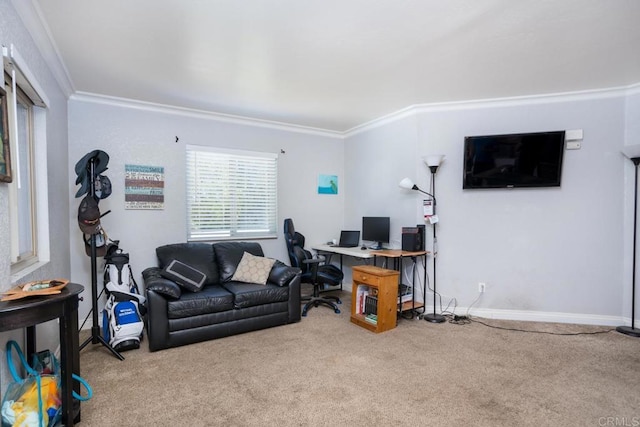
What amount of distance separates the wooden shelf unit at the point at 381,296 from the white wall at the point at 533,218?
86 cm

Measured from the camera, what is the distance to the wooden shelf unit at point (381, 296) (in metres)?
3.34

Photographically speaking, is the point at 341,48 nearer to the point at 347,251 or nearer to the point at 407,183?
the point at 407,183

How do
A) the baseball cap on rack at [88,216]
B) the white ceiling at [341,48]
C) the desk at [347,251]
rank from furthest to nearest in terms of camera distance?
1. the desk at [347,251]
2. the baseball cap on rack at [88,216]
3. the white ceiling at [341,48]

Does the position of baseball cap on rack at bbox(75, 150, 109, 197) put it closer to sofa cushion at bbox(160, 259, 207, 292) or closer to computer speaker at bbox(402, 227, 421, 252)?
sofa cushion at bbox(160, 259, 207, 292)

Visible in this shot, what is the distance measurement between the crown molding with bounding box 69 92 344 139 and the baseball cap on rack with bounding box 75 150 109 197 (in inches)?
46.5

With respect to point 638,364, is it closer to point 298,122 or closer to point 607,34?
point 607,34

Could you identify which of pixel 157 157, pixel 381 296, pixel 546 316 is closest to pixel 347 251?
pixel 381 296

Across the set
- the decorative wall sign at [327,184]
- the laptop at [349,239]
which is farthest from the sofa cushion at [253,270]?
the decorative wall sign at [327,184]

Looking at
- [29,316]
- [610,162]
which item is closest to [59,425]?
[29,316]

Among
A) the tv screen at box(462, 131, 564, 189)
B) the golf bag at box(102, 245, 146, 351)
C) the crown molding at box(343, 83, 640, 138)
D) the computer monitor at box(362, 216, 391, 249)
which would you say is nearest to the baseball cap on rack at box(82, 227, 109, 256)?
the golf bag at box(102, 245, 146, 351)

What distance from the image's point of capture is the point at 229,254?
3.88 meters

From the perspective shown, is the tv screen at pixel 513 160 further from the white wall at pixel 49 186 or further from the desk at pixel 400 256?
the white wall at pixel 49 186

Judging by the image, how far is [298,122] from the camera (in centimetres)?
468

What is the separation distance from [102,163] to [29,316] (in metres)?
1.72
